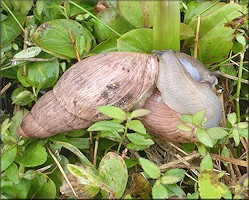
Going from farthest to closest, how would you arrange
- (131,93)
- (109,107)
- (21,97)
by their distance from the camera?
(21,97) < (131,93) < (109,107)

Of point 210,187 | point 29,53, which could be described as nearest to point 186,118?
point 210,187

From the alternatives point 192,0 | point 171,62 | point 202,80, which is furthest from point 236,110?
point 192,0

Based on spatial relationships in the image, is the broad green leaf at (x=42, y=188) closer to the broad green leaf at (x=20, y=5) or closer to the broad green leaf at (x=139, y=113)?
the broad green leaf at (x=139, y=113)

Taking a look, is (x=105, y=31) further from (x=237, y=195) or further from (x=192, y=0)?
(x=237, y=195)

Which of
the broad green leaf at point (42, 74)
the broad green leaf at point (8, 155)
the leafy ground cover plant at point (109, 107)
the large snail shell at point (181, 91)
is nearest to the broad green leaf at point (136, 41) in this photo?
the leafy ground cover plant at point (109, 107)

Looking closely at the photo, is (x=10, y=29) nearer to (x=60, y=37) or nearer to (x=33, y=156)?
(x=60, y=37)
